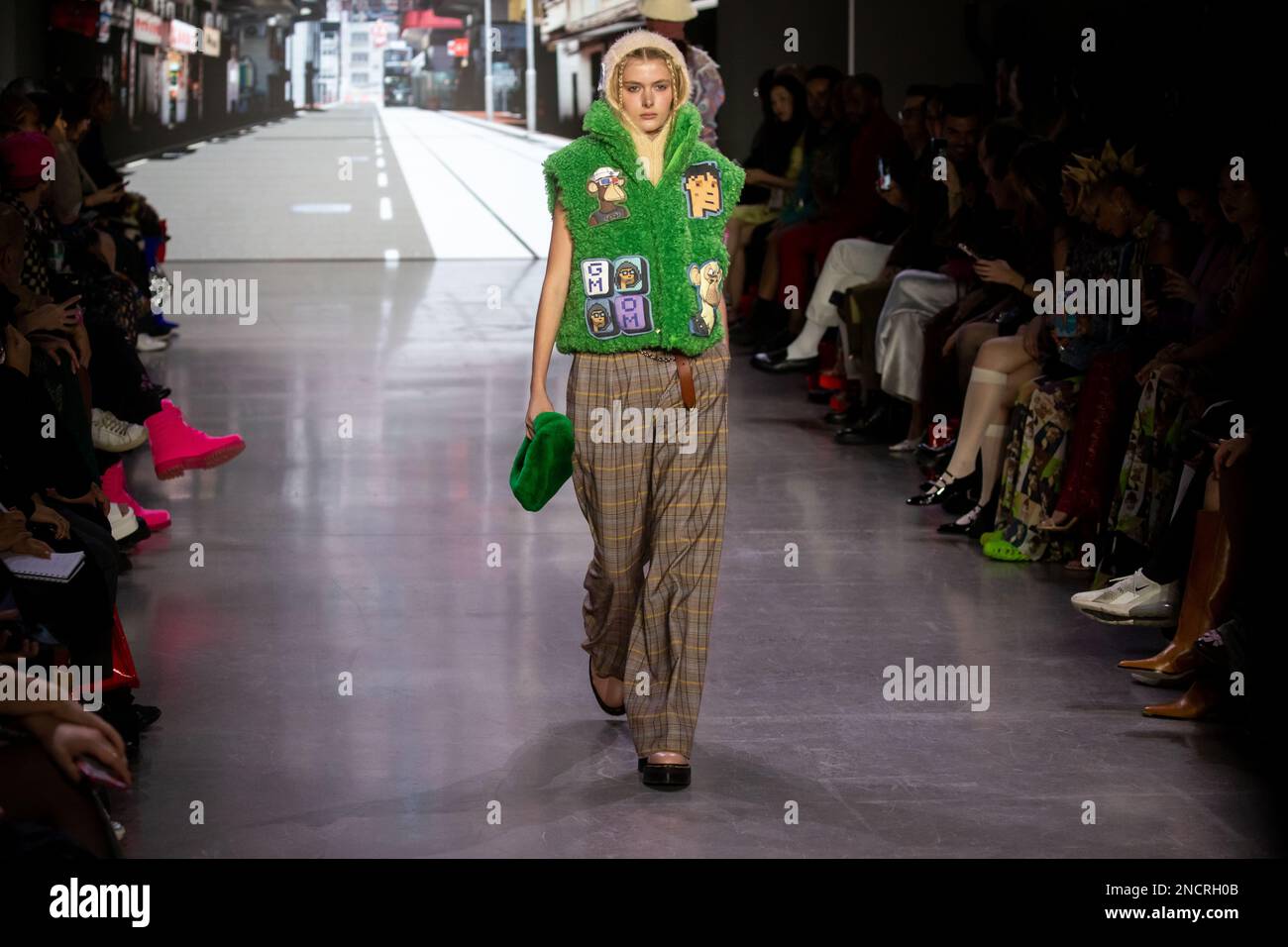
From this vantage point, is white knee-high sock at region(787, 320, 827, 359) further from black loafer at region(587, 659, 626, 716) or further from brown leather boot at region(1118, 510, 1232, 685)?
black loafer at region(587, 659, 626, 716)

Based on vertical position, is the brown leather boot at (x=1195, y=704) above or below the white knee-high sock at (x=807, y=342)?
below

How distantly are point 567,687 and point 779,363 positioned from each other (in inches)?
197

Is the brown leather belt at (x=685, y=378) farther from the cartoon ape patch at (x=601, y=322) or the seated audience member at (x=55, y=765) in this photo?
the seated audience member at (x=55, y=765)

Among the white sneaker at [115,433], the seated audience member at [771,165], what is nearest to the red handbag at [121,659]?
the white sneaker at [115,433]

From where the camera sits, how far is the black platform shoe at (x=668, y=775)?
11.0ft

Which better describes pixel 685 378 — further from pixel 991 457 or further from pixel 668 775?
pixel 991 457

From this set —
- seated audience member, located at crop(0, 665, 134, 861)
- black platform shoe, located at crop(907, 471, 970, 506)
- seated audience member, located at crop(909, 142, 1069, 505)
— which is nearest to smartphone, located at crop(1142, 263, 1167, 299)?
seated audience member, located at crop(909, 142, 1069, 505)

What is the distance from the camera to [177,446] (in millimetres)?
5418

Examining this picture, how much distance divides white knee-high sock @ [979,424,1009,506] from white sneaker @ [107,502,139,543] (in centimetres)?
250

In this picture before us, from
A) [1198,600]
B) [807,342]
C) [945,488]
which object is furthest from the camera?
[807,342]

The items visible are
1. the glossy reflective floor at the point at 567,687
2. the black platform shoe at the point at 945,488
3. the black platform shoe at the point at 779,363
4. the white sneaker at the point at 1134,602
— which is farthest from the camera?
the black platform shoe at the point at 779,363

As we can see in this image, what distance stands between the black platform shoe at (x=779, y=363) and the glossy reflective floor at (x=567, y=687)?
1.78 metres

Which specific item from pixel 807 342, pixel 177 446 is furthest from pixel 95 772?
pixel 807 342
